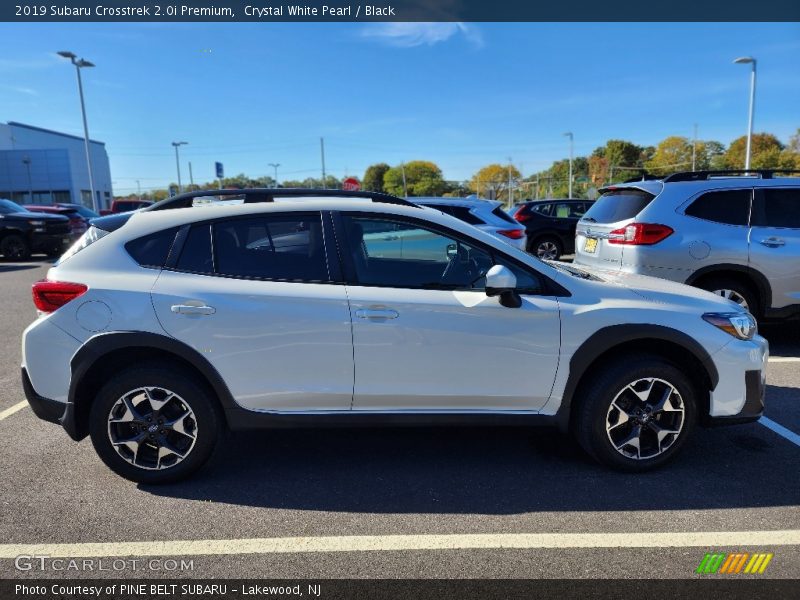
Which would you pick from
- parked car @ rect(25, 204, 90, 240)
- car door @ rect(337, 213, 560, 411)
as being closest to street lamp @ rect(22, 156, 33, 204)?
parked car @ rect(25, 204, 90, 240)

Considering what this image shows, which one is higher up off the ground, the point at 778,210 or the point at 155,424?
the point at 778,210

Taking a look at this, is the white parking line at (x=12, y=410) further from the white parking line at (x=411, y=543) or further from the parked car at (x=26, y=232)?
the parked car at (x=26, y=232)

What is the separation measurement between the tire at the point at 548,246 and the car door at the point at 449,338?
A: 465 inches

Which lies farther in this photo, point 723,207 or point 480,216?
point 480,216

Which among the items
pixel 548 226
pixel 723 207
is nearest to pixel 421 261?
pixel 723 207

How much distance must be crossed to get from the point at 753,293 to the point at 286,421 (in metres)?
5.30

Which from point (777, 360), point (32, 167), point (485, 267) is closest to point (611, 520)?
point (485, 267)

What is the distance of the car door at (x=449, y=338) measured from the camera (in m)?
3.03

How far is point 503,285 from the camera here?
2.92 meters

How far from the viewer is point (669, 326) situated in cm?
313

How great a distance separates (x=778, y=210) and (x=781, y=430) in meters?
3.04

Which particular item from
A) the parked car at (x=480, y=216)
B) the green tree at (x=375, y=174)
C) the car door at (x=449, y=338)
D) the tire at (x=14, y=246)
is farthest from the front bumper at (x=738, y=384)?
the green tree at (x=375, y=174)

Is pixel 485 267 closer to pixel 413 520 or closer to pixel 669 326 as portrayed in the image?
pixel 669 326

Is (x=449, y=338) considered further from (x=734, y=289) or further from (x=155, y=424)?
(x=734, y=289)
